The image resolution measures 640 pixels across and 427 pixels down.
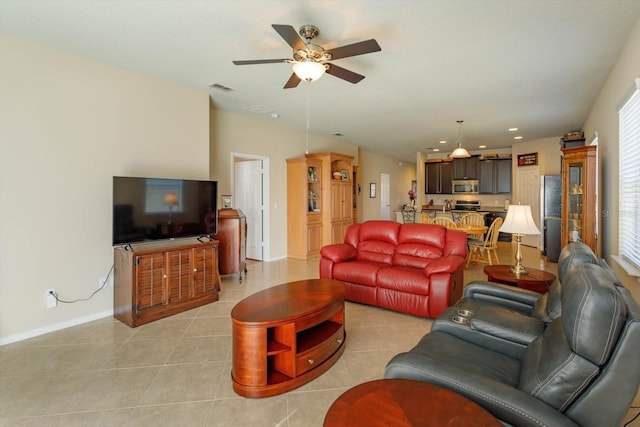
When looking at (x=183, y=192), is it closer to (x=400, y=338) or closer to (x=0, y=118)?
(x=0, y=118)

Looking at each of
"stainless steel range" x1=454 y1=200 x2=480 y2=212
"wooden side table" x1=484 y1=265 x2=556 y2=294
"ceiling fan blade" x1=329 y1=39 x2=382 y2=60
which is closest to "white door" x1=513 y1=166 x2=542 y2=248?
"stainless steel range" x1=454 y1=200 x2=480 y2=212

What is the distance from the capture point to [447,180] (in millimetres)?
9469

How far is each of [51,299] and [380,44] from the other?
4.05 m

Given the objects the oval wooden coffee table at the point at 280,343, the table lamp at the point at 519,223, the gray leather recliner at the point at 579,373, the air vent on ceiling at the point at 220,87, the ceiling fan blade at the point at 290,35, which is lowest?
the oval wooden coffee table at the point at 280,343

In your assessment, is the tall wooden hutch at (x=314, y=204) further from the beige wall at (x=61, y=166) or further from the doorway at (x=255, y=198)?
the beige wall at (x=61, y=166)

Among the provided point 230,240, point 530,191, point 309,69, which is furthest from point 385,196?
point 309,69

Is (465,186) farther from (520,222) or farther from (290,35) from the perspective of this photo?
(290,35)

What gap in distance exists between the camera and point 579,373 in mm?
1062

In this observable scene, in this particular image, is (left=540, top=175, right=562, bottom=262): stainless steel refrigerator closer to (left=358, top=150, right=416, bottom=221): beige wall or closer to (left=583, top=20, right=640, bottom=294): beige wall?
(left=583, top=20, right=640, bottom=294): beige wall

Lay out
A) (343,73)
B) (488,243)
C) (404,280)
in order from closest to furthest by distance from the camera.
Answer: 1. (343,73)
2. (404,280)
3. (488,243)

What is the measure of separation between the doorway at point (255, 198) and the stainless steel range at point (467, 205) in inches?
241

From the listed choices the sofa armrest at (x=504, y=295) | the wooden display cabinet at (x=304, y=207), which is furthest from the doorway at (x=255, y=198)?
the sofa armrest at (x=504, y=295)

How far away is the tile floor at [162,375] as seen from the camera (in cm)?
181

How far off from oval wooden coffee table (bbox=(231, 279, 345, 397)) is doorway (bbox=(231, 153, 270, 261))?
3.76 metres
